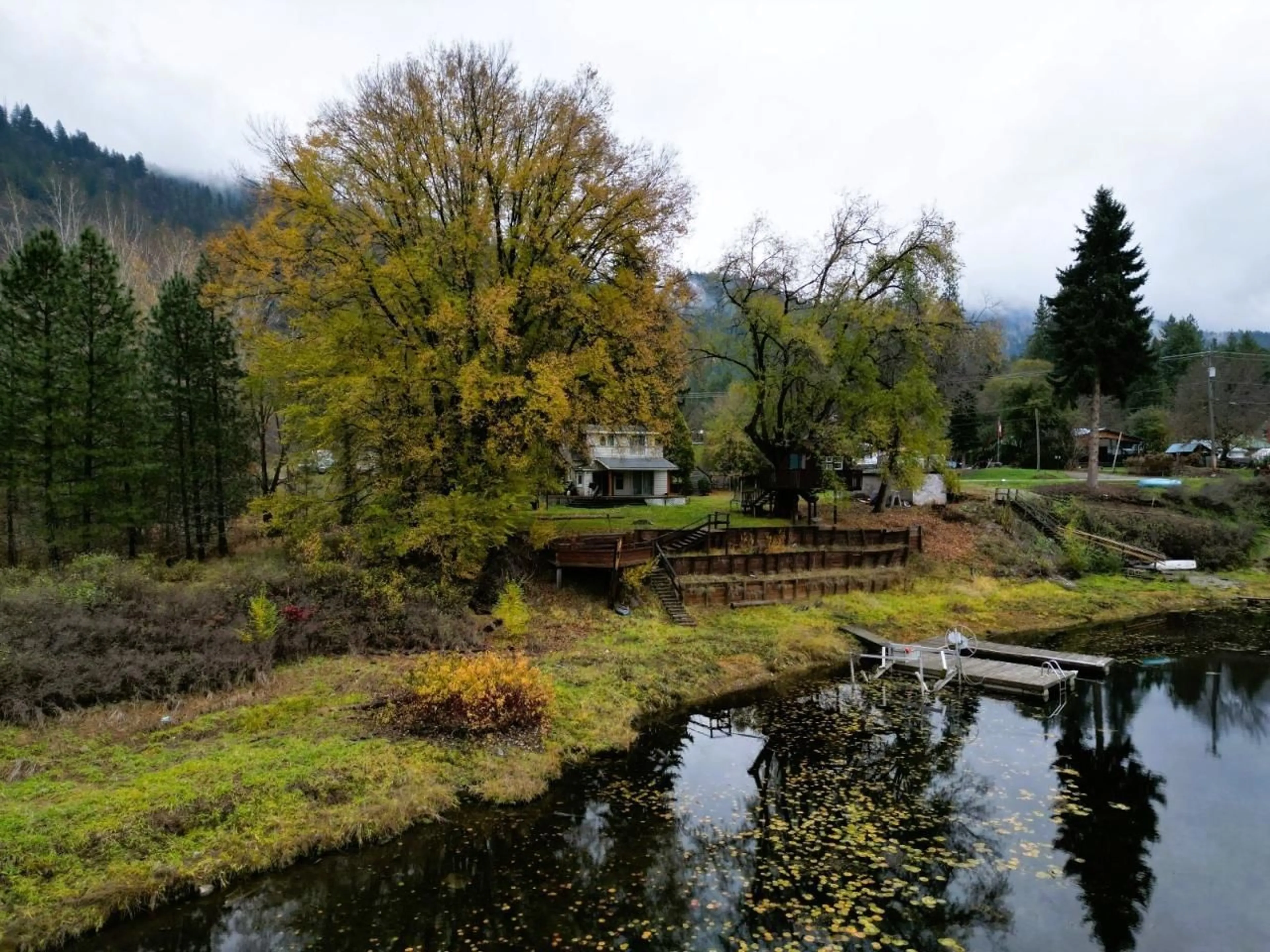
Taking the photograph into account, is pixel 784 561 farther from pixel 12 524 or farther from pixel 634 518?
pixel 12 524

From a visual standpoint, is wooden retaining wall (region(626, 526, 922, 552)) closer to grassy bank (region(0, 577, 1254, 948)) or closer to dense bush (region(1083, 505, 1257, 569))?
grassy bank (region(0, 577, 1254, 948))

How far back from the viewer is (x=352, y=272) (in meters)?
22.2

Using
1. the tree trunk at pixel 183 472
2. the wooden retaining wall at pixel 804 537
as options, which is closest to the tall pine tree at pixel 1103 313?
the wooden retaining wall at pixel 804 537

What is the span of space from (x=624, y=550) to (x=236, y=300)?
16017 mm

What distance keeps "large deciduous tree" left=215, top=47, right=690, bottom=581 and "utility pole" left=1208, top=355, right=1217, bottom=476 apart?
178ft

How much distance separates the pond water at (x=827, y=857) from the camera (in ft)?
30.9

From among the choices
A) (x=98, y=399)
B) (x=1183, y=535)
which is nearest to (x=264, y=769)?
(x=98, y=399)

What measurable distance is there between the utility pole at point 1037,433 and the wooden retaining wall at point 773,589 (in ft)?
130

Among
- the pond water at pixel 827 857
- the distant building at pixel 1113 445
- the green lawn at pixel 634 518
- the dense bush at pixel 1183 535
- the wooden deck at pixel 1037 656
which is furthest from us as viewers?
the distant building at pixel 1113 445

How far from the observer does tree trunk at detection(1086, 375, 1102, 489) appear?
4288cm

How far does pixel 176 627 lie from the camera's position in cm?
1792

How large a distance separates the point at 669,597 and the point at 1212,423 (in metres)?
55.0

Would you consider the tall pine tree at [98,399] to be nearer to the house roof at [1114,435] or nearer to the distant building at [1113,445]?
the distant building at [1113,445]

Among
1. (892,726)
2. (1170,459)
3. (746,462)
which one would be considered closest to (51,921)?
(892,726)
